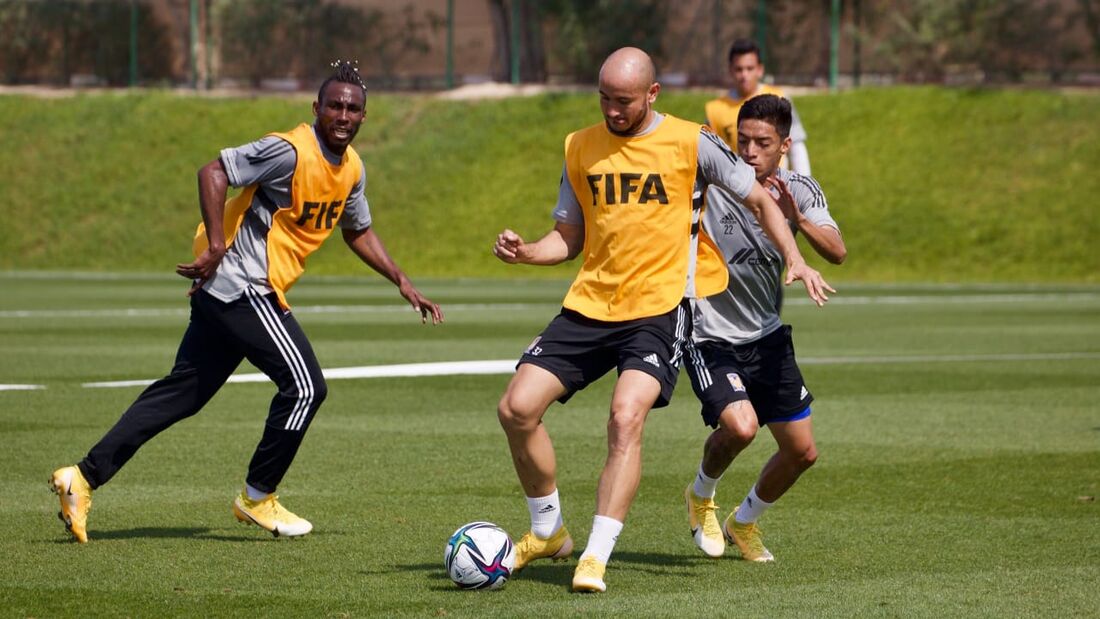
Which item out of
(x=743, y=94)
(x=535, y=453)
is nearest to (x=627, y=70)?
(x=535, y=453)

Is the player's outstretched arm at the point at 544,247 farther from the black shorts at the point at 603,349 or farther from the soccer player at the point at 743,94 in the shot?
the soccer player at the point at 743,94

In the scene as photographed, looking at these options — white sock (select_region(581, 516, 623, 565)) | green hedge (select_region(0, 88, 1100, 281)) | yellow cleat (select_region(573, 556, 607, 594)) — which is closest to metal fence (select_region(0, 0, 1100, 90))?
green hedge (select_region(0, 88, 1100, 281))

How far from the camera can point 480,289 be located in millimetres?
29672

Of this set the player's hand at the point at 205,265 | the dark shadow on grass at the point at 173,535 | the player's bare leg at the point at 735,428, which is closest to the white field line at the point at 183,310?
the dark shadow on grass at the point at 173,535

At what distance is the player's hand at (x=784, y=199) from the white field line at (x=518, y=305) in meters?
15.9

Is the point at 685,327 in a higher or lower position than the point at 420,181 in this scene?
higher

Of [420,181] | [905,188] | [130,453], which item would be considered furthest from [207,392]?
[420,181]

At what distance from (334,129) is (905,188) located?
29.7 m

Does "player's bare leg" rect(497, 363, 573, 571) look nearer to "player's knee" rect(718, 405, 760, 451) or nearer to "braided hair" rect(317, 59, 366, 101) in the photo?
"player's knee" rect(718, 405, 760, 451)

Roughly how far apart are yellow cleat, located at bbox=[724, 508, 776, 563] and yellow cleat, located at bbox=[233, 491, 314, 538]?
1.96 m

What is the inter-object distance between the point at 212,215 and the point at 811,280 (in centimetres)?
274

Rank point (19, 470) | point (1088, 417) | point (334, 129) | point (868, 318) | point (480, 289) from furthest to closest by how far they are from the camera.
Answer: point (480, 289), point (868, 318), point (1088, 417), point (19, 470), point (334, 129)

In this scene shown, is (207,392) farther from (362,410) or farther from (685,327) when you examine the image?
(362,410)

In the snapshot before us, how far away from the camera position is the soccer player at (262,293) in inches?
318
